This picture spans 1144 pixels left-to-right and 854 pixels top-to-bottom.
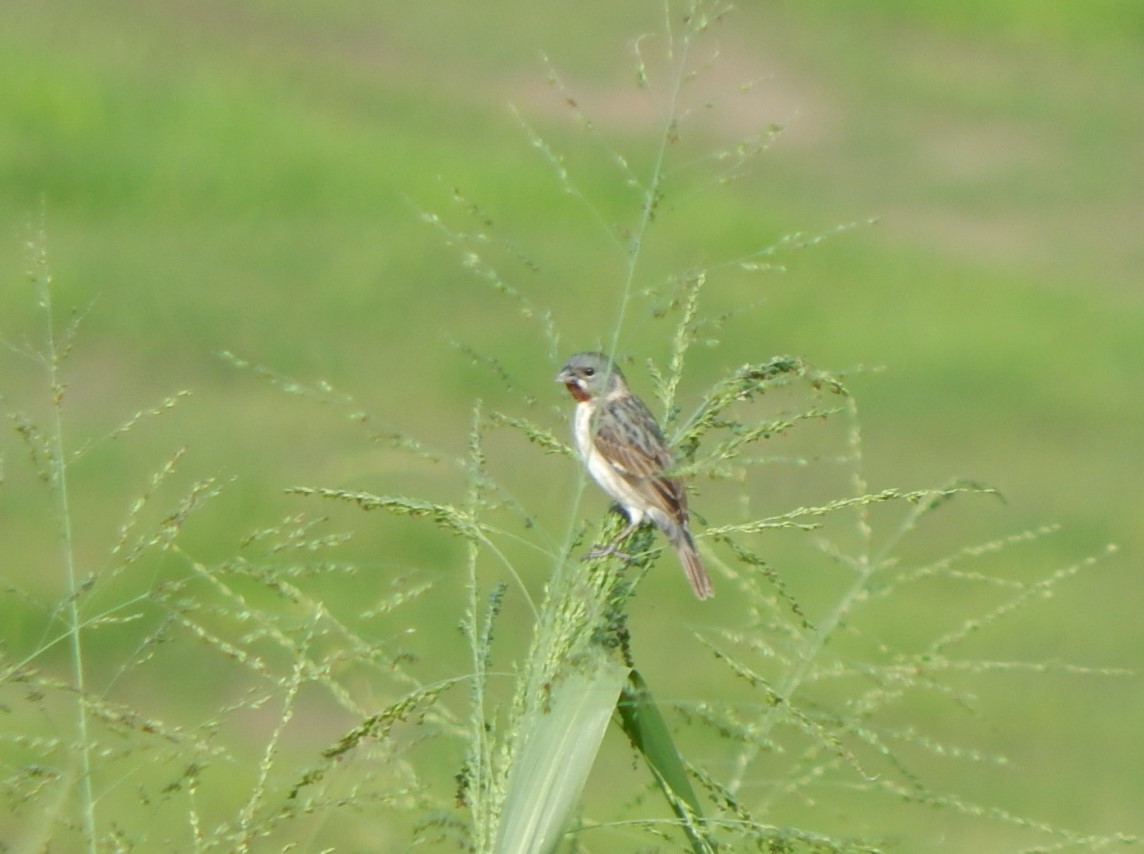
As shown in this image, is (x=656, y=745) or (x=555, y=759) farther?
(x=656, y=745)

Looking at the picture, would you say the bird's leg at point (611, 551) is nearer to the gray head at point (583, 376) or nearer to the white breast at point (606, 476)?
the white breast at point (606, 476)

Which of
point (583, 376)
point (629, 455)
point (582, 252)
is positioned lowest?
point (629, 455)

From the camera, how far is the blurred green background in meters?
13.0

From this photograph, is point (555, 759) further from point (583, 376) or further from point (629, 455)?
point (583, 376)

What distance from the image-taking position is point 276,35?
22.0 m

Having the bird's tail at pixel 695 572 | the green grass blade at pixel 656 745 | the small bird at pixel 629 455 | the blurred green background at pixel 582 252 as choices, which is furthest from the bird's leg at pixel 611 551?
the blurred green background at pixel 582 252

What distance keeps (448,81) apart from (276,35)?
1.85 metres

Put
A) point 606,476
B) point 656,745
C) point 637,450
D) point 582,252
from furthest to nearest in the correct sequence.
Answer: point 582,252 → point 606,476 → point 637,450 → point 656,745

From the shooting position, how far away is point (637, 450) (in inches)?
210

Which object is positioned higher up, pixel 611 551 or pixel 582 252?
pixel 582 252

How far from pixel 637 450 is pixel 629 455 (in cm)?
3

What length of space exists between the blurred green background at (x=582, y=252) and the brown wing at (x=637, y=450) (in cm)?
467

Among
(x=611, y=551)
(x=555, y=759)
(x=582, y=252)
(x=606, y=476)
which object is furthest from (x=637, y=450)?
(x=582, y=252)

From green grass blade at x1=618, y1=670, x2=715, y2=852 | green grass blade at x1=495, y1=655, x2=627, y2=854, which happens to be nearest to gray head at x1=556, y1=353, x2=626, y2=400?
green grass blade at x1=618, y1=670, x2=715, y2=852
